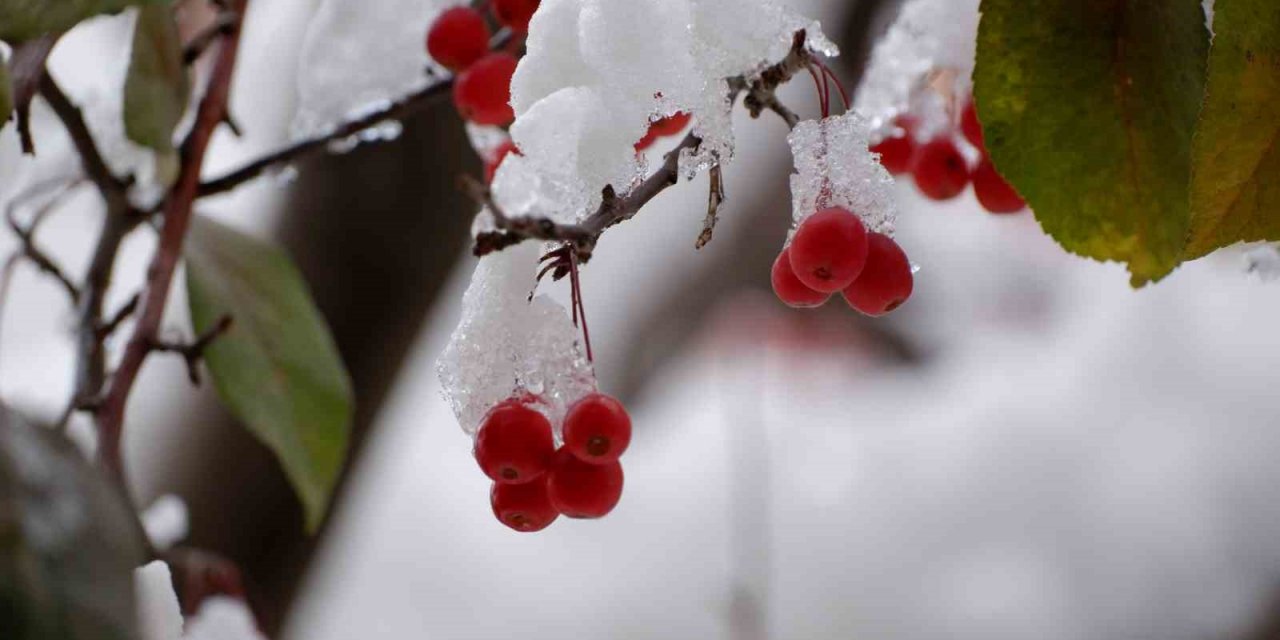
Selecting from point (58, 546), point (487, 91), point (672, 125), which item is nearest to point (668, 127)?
point (672, 125)

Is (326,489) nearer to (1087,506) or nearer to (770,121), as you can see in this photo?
(770,121)

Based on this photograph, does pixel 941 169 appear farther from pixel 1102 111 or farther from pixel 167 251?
pixel 167 251

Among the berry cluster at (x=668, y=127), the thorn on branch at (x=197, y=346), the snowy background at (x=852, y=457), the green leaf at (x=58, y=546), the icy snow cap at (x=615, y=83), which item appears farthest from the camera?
the snowy background at (x=852, y=457)

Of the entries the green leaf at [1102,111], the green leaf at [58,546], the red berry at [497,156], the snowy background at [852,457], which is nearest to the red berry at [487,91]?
the red berry at [497,156]

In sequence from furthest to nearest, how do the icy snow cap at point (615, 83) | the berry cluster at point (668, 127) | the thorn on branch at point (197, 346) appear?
the thorn on branch at point (197, 346) < the berry cluster at point (668, 127) < the icy snow cap at point (615, 83)

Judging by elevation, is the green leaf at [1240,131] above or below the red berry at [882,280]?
above

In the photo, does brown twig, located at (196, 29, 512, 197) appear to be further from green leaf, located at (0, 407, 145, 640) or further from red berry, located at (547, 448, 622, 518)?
green leaf, located at (0, 407, 145, 640)

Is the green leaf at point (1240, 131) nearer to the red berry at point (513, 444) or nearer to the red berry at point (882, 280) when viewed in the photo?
the red berry at point (882, 280)
